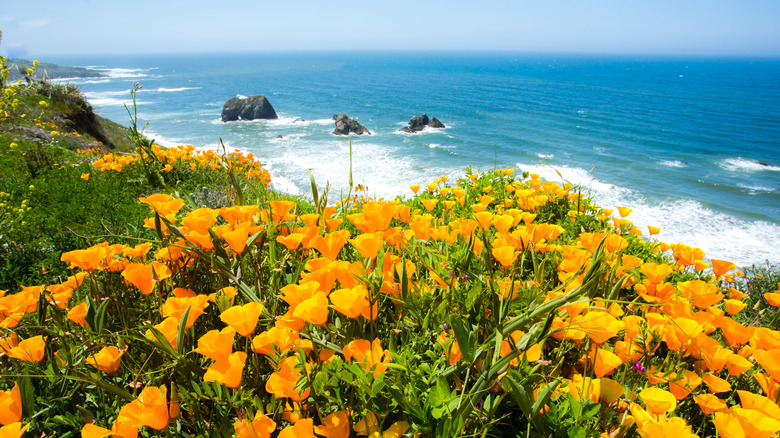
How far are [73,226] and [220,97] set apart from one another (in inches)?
2719

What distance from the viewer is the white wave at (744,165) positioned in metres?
28.3

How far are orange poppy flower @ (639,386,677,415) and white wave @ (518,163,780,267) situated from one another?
14.8 m

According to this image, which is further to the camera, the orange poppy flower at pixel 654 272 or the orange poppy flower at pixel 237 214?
the orange poppy flower at pixel 237 214

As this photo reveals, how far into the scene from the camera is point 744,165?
29312 mm

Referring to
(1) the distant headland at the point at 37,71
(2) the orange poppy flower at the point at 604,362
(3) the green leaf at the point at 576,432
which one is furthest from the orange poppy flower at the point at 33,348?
(1) the distant headland at the point at 37,71

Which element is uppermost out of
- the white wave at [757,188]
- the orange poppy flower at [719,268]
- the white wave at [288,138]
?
the orange poppy flower at [719,268]

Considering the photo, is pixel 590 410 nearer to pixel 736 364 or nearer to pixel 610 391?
pixel 610 391

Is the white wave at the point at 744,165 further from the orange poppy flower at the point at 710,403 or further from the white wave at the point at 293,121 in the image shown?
the white wave at the point at 293,121

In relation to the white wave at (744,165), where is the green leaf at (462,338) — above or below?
above

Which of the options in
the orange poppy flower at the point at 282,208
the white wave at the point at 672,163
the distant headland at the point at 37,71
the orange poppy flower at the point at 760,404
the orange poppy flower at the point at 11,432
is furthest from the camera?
the white wave at the point at 672,163

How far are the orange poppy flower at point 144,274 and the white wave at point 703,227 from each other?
1514 cm

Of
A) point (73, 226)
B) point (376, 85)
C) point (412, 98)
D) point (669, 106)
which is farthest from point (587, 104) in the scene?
point (73, 226)

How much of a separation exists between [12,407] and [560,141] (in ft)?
130

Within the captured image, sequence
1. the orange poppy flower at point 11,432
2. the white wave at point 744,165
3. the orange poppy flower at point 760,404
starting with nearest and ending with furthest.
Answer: the orange poppy flower at point 11,432
the orange poppy flower at point 760,404
the white wave at point 744,165
